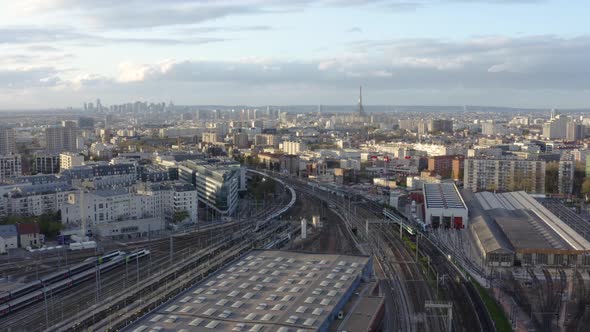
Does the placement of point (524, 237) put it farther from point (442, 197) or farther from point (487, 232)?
point (442, 197)

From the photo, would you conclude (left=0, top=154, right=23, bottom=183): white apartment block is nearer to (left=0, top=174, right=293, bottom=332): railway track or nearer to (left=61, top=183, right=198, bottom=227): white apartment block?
(left=61, top=183, right=198, bottom=227): white apartment block

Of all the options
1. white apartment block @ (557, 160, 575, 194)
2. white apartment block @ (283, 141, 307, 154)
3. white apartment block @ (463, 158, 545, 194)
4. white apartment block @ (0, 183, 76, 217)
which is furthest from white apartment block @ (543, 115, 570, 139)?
white apartment block @ (0, 183, 76, 217)

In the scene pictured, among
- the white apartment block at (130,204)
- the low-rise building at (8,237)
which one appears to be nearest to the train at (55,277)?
the low-rise building at (8,237)

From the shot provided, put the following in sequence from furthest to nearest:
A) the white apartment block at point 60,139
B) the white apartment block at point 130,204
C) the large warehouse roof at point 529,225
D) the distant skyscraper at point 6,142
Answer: the white apartment block at point 60,139
the distant skyscraper at point 6,142
the white apartment block at point 130,204
the large warehouse roof at point 529,225

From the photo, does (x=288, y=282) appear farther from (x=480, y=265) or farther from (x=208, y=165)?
(x=208, y=165)

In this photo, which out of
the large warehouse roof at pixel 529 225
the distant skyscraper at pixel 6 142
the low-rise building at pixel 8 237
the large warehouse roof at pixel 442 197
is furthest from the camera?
the distant skyscraper at pixel 6 142

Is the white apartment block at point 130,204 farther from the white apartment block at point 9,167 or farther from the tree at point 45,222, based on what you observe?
the white apartment block at point 9,167

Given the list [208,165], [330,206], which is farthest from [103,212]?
[330,206]

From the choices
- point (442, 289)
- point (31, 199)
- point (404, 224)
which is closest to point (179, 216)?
point (31, 199)
